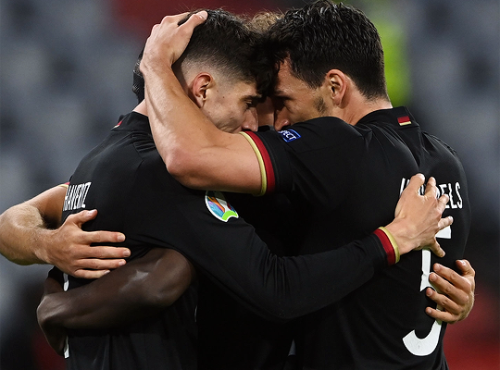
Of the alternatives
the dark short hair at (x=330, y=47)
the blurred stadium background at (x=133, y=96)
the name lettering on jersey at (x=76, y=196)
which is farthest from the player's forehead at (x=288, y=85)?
the blurred stadium background at (x=133, y=96)

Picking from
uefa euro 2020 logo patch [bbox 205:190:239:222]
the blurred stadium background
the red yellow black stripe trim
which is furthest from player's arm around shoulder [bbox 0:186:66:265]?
the blurred stadium background

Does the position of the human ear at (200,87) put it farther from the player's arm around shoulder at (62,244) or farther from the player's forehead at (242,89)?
the player's arm around shoulder at (62,244)

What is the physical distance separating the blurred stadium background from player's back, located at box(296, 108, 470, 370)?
5.78 feet

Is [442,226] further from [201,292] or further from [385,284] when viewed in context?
[201,292]

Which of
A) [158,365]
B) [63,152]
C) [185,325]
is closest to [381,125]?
[185,325]

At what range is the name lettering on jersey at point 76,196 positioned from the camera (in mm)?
1677

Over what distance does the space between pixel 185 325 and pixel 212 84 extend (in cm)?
67

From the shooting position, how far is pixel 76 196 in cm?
173

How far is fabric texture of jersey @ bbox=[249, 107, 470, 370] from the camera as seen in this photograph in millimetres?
1616

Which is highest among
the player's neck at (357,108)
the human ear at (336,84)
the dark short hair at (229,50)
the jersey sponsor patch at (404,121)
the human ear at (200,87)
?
the dark short hair at (229,50)

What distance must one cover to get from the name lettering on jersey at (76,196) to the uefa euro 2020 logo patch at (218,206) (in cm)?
34

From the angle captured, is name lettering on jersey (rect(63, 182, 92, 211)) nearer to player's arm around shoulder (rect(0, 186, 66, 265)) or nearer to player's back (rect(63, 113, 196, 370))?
player's back (rect(63, 113, 196, 370))

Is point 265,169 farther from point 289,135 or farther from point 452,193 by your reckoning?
point 452,193

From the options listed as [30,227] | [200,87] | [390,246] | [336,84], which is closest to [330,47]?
[336,84]
